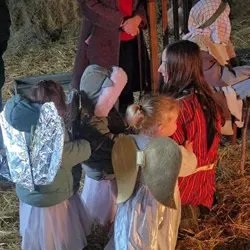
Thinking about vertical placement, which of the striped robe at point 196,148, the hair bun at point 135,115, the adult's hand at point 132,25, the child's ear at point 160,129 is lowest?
the striped robe at point 196,148

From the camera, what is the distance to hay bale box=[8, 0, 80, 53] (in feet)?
24.6

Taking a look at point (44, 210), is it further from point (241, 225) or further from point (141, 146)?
point (241, 225)

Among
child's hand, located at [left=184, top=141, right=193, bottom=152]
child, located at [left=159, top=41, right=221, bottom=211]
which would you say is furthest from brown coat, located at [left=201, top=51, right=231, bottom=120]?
child's hand, located at [left=184, top=141, right=193, bottom=152]

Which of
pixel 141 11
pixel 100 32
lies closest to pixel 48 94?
pixel 100 32

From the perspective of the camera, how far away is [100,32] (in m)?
4.09

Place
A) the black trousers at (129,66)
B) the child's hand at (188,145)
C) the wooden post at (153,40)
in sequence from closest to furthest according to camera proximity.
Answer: the child's hand at (188,145)
the wooden post at (153,40)
the black trousers at (129,66)

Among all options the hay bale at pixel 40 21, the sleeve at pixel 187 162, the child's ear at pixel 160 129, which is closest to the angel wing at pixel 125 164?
the child's ear at pixel 160 129

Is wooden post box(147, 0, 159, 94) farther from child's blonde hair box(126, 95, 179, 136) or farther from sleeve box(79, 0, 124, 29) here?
child's blonde hair box(126, 95, 179, 136)

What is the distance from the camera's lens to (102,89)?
10.8 feet

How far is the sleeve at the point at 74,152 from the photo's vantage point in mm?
3043

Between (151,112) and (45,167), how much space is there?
599 millimetres

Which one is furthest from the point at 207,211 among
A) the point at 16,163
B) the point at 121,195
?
the point at 16,163

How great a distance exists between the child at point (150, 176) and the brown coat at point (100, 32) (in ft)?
3.85

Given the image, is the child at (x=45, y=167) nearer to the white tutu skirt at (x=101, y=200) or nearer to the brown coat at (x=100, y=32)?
the white tutu skirt at (x=101, y=200)
